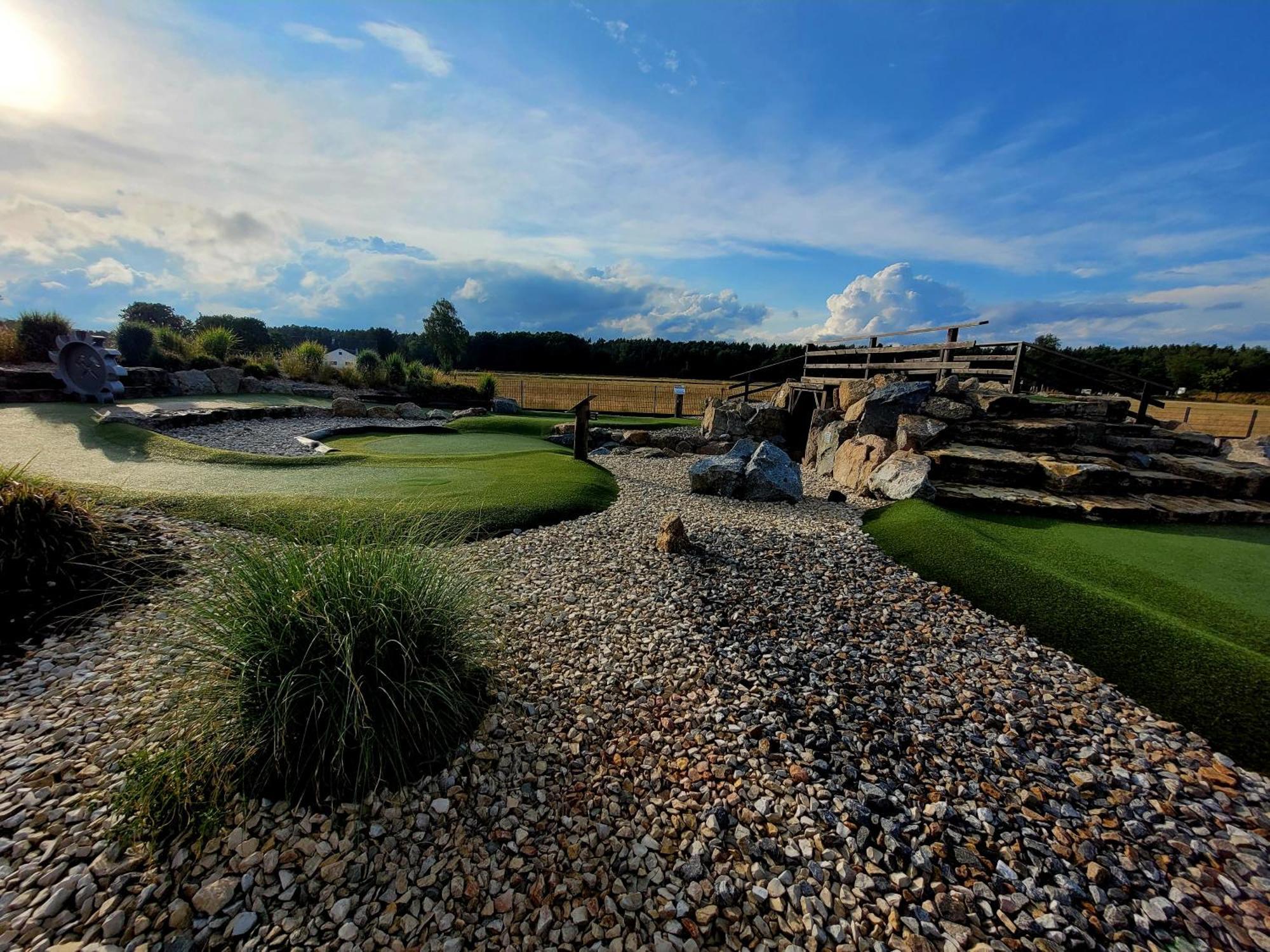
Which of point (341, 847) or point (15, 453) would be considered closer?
point (341, 847)

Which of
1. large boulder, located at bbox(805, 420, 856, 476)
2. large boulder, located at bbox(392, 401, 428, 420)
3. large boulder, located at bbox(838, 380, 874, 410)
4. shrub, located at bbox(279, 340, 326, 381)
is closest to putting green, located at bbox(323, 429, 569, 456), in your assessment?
large boulder, located at bbox(392, 401, 428, 420)

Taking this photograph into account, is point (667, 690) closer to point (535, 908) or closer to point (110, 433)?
point (535, 908)

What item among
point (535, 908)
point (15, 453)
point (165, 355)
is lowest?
point (535, 908)

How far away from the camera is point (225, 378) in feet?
47.6

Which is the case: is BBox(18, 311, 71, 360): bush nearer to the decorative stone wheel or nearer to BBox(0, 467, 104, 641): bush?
the decorative stone wheel

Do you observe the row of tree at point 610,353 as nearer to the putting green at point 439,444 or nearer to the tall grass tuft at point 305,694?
the putting green at point 439,444

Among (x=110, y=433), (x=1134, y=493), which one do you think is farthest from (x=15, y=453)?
(x=1134, y=493)

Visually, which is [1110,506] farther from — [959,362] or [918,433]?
[959,362]

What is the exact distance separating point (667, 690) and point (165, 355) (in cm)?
1791

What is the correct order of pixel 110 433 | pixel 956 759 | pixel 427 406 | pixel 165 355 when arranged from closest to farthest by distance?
pixel 956 759 → pixel 110 433 → pixel 165 355 → pixel 427 406

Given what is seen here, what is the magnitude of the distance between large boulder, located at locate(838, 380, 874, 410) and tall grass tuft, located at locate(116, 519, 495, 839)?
9262 mm

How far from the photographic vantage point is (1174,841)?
2.14 meters

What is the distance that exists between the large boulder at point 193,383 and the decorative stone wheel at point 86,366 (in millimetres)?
2610

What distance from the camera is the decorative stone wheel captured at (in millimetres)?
10516
